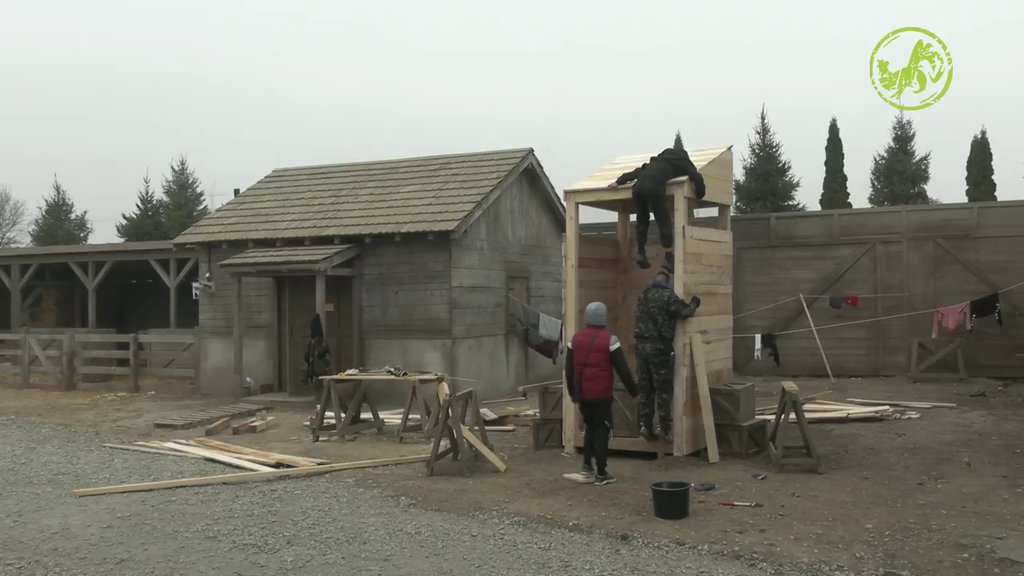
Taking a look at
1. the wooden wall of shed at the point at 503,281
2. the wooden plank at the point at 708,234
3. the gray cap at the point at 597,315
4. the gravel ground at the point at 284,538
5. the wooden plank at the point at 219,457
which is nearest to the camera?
the gravel ground at the point at 284,538

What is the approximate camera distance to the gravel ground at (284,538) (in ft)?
19.5

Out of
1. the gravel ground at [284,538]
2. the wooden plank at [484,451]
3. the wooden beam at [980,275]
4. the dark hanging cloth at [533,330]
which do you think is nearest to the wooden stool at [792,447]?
the wooden plank at [484,451]

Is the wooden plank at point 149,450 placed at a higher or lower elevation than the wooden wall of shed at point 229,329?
lower

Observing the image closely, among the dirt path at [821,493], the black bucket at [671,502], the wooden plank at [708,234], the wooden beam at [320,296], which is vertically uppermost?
the wooden plank at [708,234]

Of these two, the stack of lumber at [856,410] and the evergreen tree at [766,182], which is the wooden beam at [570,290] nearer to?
the stack of lumber at [856,410]

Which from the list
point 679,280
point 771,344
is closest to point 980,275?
point 771,344

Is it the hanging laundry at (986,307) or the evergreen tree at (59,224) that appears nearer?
the hanging laundry at (986,307)

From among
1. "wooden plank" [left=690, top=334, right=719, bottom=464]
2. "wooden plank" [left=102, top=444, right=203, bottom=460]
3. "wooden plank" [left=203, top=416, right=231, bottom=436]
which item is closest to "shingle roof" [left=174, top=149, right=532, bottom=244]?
"wooden plank" [left=203, top=416, right=231, bottom=436]

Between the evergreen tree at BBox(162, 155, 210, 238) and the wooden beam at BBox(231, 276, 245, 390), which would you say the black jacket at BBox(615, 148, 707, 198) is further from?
the evergreen tree at BBox(162, 155, 210, 238)

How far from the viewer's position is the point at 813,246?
17719mm

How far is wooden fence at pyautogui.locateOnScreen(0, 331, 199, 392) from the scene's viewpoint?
17.5 meters

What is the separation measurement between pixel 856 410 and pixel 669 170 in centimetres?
504

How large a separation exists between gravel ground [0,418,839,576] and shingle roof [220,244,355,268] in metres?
6.21

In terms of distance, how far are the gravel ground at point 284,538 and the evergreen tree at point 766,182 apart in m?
32.1
